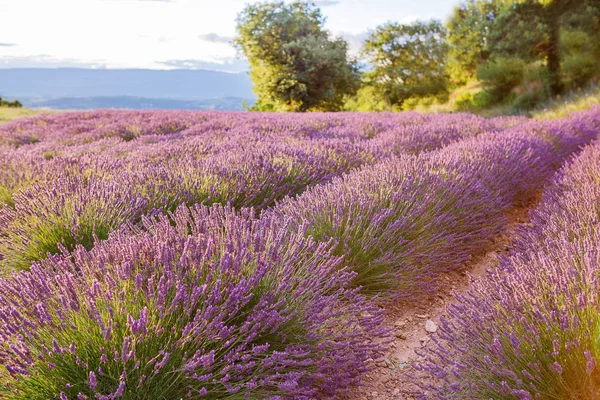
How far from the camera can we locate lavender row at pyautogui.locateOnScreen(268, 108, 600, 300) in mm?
2633

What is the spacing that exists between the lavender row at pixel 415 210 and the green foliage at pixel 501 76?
1638 centimetres

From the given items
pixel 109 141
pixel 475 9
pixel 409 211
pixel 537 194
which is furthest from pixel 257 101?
pixel 409 211

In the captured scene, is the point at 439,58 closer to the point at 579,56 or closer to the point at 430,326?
the point at 579,56

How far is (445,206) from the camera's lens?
337cm

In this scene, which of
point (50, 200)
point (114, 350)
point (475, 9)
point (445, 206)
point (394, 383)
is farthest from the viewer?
point (475, 9)

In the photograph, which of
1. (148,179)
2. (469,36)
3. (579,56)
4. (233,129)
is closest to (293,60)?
(469,36)

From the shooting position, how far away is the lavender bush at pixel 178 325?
140 cm

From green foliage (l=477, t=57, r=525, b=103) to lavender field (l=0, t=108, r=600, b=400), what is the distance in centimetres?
1720

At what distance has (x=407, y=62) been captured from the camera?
97.8 feet

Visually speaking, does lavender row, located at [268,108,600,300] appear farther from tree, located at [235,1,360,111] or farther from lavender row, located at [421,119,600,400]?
tree, located at [235,1,360,111]

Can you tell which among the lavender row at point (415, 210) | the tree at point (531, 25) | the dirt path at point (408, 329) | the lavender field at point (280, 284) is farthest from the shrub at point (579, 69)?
the dirt path at point (408, 329)

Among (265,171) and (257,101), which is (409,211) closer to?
(265,171)

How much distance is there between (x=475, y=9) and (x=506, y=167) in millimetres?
24392

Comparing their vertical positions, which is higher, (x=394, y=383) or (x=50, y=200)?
(x=50, y=200)
